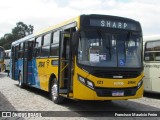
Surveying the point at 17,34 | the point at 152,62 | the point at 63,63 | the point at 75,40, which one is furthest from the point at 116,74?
the point at 17,34

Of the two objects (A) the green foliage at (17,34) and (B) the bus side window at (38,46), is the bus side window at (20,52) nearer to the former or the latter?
(B) the bus side window at (38,46)

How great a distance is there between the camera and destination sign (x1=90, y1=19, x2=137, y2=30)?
1083 cm

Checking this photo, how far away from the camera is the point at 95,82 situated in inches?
405

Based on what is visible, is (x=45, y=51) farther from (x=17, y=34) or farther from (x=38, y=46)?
(x=17, y=34)

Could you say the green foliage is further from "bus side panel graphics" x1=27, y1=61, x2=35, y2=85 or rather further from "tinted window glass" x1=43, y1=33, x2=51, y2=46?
"tinted window glass" x1=43, y1=33, x2=51, y2=46

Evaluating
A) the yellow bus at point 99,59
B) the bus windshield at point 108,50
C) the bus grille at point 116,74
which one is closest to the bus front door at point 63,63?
the yellow bus at point 99,59

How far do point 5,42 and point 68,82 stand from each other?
339 feet

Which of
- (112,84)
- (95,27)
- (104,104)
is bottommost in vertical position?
(104,104)

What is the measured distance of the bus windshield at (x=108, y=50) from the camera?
1048cm

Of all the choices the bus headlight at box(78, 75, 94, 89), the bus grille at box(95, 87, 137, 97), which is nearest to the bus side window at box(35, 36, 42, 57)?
the bus headlight at box(78, 75, 94, 89)

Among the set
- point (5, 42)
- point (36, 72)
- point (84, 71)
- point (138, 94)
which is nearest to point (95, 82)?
point (84, 71)

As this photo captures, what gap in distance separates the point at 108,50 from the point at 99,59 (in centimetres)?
42

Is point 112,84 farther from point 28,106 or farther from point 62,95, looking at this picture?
point 28,106

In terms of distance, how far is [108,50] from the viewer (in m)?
10.6
